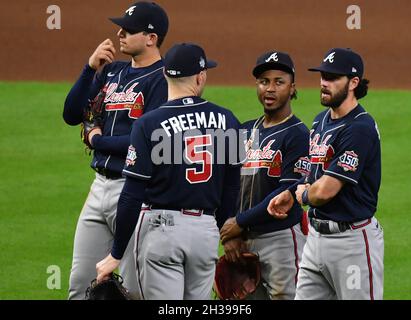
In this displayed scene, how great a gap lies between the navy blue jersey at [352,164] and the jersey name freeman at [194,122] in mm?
707

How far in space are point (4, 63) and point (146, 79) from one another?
33.9 ft

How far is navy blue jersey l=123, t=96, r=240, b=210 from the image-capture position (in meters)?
5.20

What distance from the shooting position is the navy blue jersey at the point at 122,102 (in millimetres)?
6027

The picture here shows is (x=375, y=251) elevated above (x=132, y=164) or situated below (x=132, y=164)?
below

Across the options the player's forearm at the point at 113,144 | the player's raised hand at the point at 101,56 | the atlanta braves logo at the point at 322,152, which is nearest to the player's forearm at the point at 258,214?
the atlanta braves logo at the point at 322,152

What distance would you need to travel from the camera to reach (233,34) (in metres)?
16.5

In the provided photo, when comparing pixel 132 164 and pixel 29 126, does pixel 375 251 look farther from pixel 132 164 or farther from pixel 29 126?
pixel 29 126

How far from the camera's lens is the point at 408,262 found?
348 inches

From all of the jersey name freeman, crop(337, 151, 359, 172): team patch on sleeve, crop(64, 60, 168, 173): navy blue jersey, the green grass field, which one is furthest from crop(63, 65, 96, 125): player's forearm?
the green grass field

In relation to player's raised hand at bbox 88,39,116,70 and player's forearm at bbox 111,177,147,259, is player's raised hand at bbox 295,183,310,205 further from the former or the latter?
player's raised hand at bbox 88,39,116,70

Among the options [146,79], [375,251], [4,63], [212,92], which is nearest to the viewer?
[375,251]

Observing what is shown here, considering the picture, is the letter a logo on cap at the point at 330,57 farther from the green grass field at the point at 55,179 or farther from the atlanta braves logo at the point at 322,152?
the green grass field at the point at 55,179

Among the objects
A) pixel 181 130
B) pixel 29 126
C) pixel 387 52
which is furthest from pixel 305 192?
pixel 387 52

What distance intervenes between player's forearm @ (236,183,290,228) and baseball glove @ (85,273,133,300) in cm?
102
